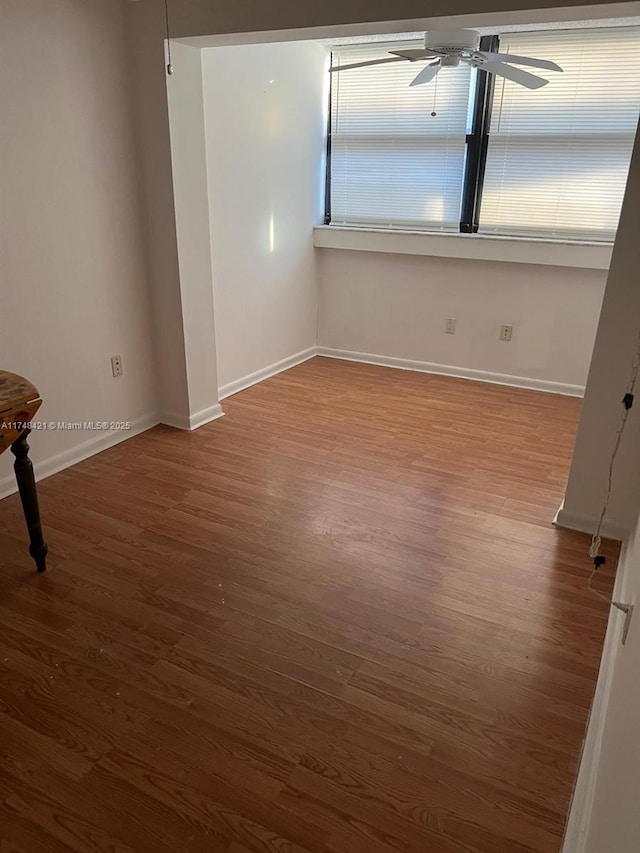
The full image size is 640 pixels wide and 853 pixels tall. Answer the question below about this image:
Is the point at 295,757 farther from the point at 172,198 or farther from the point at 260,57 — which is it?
the point at 260,57

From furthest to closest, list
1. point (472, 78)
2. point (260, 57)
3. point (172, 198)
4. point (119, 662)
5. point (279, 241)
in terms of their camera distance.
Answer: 1. point (279, 241)
2. point (472, 78)
3. point (260, 57)
4. point (172, 198)
5. point (119, 662)

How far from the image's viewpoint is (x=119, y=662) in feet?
6.04

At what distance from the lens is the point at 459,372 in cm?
455

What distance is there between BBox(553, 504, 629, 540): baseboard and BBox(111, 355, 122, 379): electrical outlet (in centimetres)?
228

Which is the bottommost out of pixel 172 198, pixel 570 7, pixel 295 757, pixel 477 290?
pixel 295 757

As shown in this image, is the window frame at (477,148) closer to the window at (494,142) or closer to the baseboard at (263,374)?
the window at (494,142)

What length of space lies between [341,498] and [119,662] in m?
1.26

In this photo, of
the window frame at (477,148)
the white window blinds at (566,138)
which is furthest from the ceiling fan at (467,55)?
the window frame at (477,148)

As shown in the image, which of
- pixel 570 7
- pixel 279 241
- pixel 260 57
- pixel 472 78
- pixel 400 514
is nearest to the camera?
pixel 570 7

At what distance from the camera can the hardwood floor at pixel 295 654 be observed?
1.42 meters

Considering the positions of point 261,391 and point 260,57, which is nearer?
point 260,57

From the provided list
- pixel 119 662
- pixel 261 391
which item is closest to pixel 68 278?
pixel 261 391

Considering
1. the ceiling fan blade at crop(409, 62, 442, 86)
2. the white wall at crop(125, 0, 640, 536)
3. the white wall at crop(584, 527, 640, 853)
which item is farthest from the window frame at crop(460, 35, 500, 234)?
the white wall at crop(584, 527, 640, 853)

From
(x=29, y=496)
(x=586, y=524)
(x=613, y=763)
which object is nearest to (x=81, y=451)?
(x=29, y=496)
